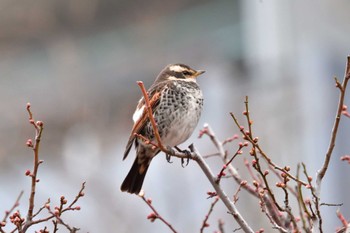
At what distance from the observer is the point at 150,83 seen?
10414mm

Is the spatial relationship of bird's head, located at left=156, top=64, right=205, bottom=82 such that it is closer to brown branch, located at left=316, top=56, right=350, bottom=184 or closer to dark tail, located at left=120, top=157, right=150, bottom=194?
dark tail, located at left=120, top=157, right=150, bottom=194

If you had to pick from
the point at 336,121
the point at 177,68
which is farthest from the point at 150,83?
the point at 336,121

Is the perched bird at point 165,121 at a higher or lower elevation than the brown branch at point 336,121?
higher

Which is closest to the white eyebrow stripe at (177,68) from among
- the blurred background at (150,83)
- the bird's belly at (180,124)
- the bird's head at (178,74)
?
the bird's head at (178,74)

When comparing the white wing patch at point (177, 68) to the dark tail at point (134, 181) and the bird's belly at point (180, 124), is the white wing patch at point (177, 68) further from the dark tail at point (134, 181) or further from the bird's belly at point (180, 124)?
the dark tail at point (134, 181)

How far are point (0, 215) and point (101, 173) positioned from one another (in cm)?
161

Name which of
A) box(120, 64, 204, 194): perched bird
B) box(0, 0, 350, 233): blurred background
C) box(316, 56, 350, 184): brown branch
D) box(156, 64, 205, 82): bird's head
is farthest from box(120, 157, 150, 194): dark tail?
box(0, 0, 350, 233): blurred background

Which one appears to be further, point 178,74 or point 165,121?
point 178,74

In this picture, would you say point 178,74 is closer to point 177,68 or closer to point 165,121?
point 177,68

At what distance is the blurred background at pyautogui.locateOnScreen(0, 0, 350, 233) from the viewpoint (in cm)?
873

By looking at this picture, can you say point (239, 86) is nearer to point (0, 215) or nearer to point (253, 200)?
point (253, 200)

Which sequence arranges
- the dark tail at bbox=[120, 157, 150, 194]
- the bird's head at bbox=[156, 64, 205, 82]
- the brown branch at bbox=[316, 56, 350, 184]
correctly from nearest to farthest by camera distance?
the brown branch at bbox=[316, 56, 350, 184]
the dark tail at bbox=[120, 157, 150, 194]
the bird's head at bbox=[156, 64, 205, 82]

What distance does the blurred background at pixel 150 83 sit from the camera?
28.7 ft

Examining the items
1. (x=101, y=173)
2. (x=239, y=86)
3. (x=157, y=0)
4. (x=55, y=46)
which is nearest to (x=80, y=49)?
(x=55, y=46)
